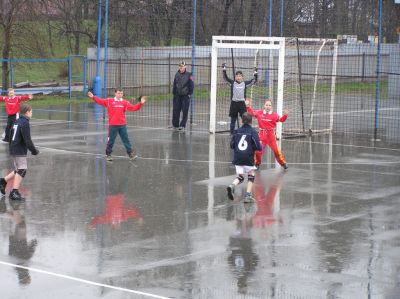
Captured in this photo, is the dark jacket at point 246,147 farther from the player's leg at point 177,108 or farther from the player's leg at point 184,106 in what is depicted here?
the player's leg at point 177,108

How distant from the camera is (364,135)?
2284cm

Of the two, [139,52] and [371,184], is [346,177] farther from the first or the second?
[139,52]

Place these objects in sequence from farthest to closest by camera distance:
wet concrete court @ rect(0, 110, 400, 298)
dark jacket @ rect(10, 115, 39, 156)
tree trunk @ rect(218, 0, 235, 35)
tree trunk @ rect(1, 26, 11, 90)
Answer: tree trunk @ rect(218, 0, 235, 35) < tree trunk @ rect(1, 26, 11, 90) < dark jacket @ rect(10, 115, 39, 156) < wet concrete court @ rect(0, 110, 400, 298)

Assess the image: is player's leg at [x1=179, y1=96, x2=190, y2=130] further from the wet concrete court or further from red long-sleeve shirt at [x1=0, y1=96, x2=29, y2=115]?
red long-sleeve shirt at [x1=0, y1=96, x2=29, y2=115]

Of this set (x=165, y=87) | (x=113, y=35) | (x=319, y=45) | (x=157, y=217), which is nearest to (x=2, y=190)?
(x=157, y=217)

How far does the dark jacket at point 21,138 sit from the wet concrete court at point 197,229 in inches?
34.0

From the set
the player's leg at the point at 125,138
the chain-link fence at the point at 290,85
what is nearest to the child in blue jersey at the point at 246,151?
the player's leg at the point at 125,138

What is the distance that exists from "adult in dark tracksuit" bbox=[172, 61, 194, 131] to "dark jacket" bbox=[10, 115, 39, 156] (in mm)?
10009

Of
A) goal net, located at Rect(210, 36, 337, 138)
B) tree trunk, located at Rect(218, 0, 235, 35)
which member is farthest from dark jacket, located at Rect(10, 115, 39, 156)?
tree trunk, located at Rect(218, 0, 235, 35)

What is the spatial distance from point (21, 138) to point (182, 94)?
10.4m

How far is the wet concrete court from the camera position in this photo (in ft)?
28.9

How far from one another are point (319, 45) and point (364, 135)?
112 inches

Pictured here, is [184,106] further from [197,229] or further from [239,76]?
[197,229]

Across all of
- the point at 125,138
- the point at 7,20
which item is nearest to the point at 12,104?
the point at 125,138
